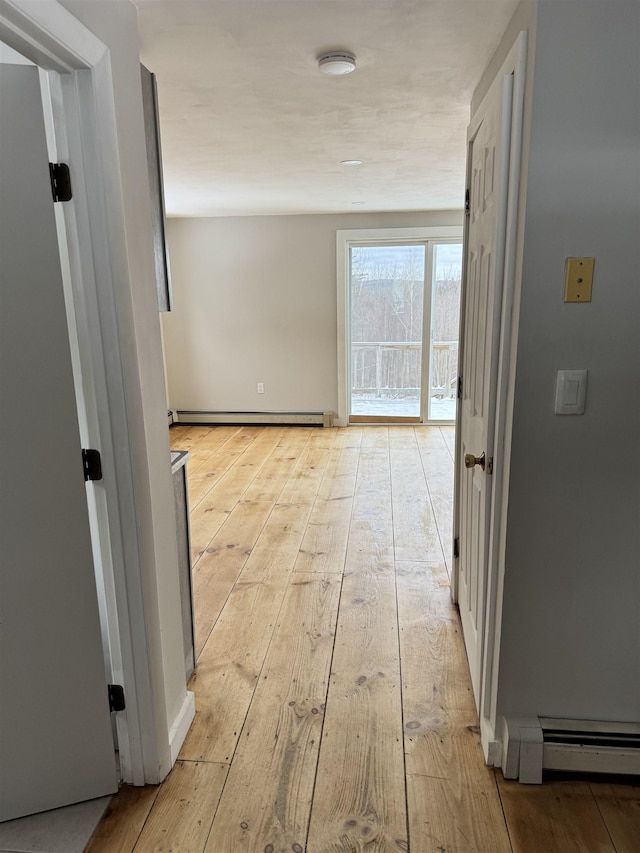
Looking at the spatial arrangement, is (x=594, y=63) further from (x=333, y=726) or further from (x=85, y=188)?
(x=333, y=726)

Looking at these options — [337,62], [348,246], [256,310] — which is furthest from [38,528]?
[348,246]

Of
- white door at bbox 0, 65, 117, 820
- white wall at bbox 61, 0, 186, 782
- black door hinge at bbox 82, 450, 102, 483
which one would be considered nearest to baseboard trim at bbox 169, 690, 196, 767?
white wall at bbox 61, 0, 186, 782

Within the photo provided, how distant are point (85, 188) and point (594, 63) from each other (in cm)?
121

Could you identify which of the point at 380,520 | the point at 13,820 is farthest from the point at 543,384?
the point at 380,520

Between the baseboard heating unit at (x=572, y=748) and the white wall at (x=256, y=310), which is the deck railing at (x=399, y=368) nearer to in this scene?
the white wall at (x=256, y=310)

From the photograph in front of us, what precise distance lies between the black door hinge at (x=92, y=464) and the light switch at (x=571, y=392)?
47.5 inches

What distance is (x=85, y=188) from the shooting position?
1.25 metres

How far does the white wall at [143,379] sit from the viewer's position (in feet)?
4.40

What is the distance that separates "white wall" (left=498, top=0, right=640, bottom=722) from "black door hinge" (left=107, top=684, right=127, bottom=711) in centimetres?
111

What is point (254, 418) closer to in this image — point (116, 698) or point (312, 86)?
point (312, 86)

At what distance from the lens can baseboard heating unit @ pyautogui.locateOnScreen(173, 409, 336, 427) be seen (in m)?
6.24

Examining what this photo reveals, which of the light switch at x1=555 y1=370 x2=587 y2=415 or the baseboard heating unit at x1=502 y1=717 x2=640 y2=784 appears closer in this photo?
the light switch at x1=555 y1=370 x2=587 y2=415

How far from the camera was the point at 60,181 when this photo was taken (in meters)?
1.24

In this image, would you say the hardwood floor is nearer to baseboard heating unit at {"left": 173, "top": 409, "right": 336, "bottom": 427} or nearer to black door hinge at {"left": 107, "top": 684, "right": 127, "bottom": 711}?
black door hinge at {"left": 107, "top": 684, "right": 127, "bottom": 711}
